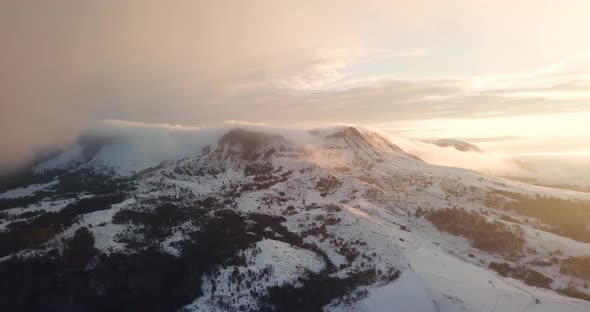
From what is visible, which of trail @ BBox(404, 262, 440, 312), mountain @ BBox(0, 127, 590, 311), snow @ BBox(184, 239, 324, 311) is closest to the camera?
trail @ BBox(404, 262, 440, 312)

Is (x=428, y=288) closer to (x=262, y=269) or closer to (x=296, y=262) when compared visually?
(x=296, y=262)

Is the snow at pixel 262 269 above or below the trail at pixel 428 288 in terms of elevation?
below

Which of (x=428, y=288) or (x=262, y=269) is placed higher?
(x=428, y=288)

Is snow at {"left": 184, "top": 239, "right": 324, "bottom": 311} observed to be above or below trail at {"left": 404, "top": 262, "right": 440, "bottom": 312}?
below

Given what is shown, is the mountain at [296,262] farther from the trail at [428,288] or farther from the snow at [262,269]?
the snow at [262,269]

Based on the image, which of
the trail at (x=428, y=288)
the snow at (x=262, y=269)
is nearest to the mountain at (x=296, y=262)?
the trail at (x=428, y=288)

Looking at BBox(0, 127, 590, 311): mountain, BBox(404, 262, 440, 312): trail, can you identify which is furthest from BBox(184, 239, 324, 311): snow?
BBox(404, 262, 440, 312): trail

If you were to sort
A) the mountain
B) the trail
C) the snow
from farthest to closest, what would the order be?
the snow
the mountain
the trail

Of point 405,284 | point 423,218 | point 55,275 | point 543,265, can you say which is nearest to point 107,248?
Result: point 55,275

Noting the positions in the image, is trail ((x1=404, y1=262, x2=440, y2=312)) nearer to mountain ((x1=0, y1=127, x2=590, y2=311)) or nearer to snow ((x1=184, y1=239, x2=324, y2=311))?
mountain ((x1=0, y1=127, x2=590, y2=311))

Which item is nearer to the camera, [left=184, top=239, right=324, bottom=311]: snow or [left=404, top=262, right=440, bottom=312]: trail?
[left=404, top=262, right=440, bottom=312]: trail

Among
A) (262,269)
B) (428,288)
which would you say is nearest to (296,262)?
(262,269)
